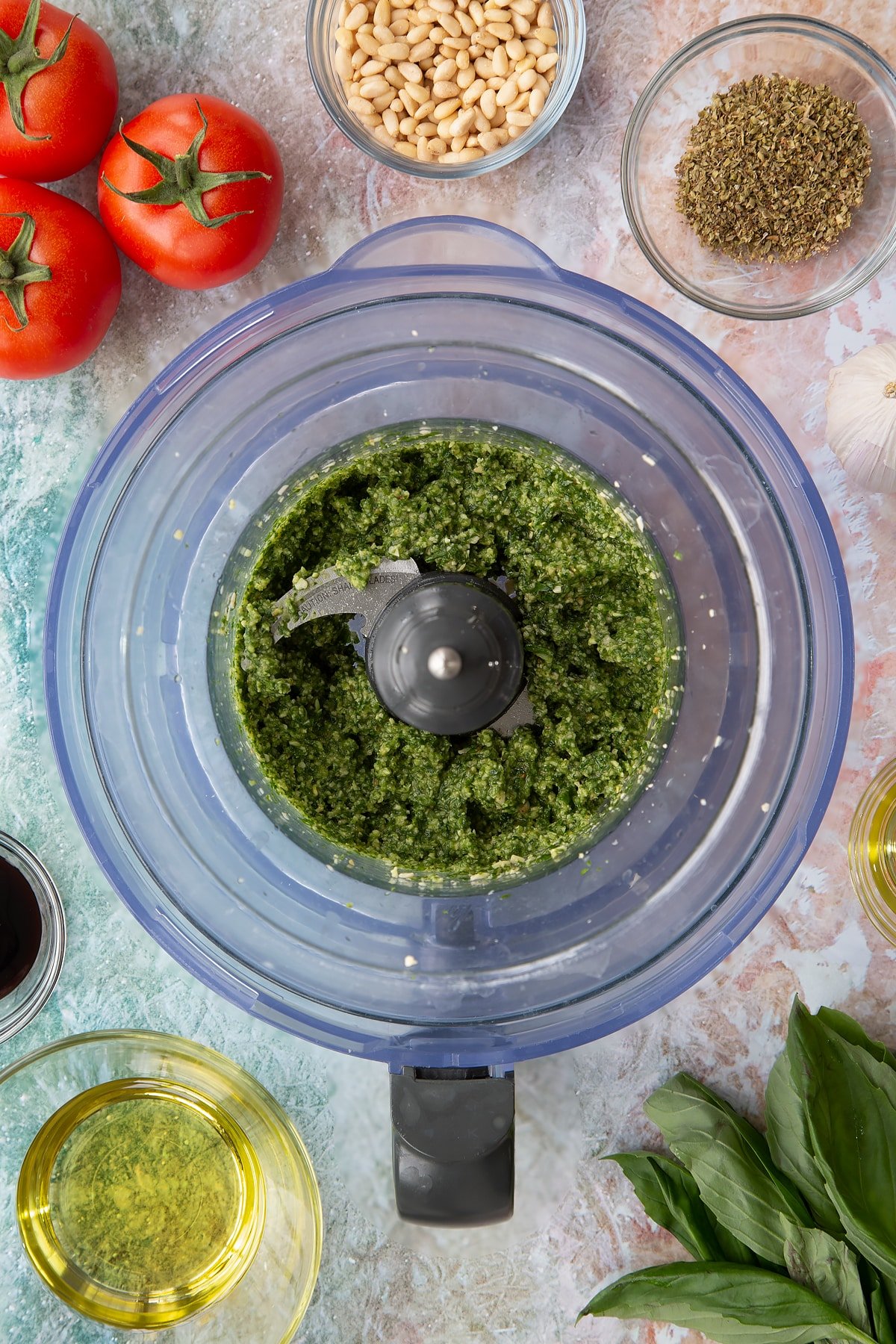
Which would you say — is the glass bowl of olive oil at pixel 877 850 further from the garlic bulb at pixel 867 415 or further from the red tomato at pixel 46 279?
the red tomato at pixel 46 279

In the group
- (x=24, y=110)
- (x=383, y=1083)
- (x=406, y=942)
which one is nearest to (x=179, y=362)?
(x=24, y=110)

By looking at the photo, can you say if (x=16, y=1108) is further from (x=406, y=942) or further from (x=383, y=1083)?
(x=406, y=942)

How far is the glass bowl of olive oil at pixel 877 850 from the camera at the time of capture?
1.54 metres

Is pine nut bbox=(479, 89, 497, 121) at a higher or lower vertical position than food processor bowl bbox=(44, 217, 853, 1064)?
higher

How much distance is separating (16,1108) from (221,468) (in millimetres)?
952

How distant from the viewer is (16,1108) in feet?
5.01

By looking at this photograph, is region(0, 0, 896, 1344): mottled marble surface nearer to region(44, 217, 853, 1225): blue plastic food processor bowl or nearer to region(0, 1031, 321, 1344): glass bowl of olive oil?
region(0, 1031, 321, 1344): glass bowl of olive oil

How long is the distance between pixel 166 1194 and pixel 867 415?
1452mm

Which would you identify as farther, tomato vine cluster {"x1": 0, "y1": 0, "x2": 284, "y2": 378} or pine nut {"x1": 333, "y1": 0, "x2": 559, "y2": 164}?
pine nut {"x1": 333, "y1": 0, "x2": 559, "y2": 164}

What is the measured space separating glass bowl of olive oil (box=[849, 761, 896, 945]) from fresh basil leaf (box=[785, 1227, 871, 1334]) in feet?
1.35

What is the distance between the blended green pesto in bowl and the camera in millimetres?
1376

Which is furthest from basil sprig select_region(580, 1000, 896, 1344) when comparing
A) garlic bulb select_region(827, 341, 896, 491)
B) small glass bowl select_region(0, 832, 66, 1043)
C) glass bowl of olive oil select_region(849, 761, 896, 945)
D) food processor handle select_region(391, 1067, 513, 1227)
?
small glass bowl select_region(0, 832, 66, 1043)

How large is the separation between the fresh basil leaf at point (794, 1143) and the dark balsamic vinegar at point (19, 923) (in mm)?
1065

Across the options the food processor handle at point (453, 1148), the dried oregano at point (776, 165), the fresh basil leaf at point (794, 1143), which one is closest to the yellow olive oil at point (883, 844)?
the fresh basil leaf at point (794, 1143)
